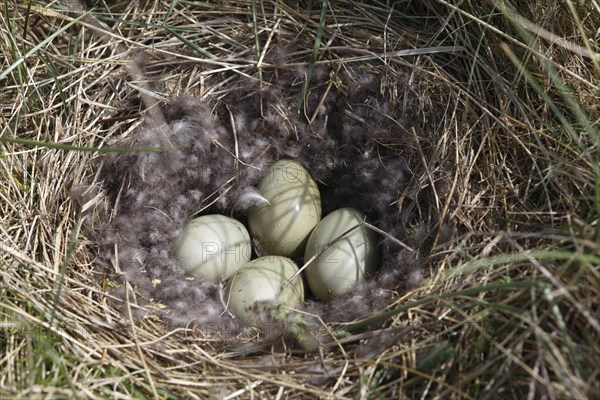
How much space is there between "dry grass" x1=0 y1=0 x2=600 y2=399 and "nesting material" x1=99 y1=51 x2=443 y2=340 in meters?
0.07

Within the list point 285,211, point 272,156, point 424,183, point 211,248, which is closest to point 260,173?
point 272,156

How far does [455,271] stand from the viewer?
175cm

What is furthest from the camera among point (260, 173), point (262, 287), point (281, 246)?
point (260, 173)

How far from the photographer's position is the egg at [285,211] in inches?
89.0

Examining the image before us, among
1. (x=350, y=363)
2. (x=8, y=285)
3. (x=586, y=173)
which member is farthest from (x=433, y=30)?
(x=8, y=285)

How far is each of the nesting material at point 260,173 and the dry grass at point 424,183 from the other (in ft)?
0.24

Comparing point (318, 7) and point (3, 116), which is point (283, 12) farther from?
point (3, 116)

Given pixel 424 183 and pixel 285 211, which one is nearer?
pixel 424 183

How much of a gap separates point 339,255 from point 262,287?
0.26 metres

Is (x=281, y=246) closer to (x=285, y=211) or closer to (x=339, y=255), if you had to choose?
(x=285, y=211)

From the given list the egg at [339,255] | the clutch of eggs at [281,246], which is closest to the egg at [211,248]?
the clutch of eggs at [281,246]

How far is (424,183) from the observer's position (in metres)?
2.14

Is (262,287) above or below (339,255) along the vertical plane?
below

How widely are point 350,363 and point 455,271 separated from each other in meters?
0.37
